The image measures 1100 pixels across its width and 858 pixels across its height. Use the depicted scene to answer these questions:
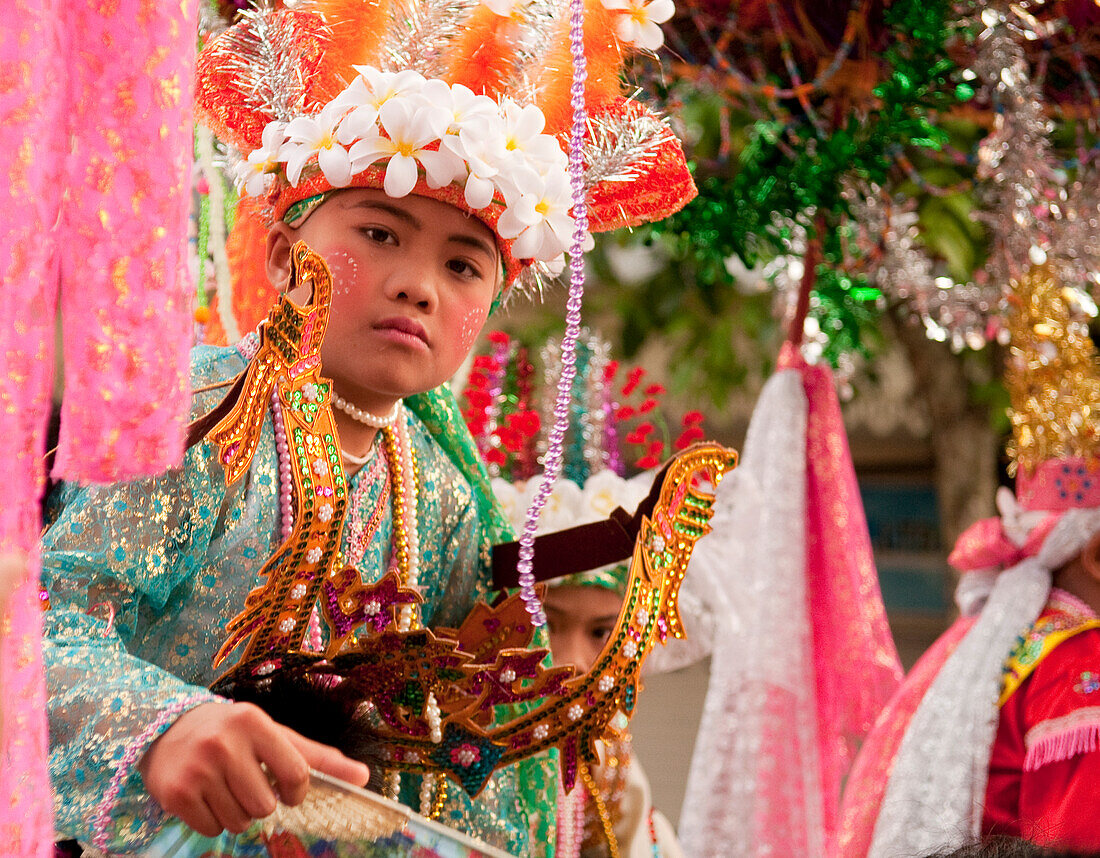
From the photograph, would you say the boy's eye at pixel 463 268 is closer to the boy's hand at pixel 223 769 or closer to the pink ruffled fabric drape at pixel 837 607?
the boy's hand at pixel 223 769


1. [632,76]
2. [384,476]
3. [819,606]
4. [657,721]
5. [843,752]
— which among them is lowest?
[657,721]

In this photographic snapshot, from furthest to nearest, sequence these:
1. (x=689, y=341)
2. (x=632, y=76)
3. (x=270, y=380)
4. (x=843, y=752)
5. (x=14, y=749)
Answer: (x=689, y=341), (x=843, y=752), (x=632, y=76), (x=270, y=380), (x=14, y=749)

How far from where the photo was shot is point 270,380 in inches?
35.6

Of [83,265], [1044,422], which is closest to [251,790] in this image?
[83,265]

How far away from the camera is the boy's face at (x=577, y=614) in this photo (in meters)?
1.46

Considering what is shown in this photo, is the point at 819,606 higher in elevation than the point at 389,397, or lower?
lower

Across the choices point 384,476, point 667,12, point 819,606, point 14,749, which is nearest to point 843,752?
point 819,606

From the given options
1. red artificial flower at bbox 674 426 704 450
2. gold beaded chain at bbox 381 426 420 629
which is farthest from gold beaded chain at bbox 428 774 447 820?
red artificial flower at bbox 674 426 704 450

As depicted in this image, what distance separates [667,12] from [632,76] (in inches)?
5.5

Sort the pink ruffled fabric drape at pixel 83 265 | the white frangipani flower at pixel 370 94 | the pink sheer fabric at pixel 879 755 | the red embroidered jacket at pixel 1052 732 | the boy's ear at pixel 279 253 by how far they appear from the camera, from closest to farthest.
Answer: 1. the pink ruffled fabric drape at pixel 83 265
2. the white frangipani flower at pixel 370 94
3. the boy's ear at pixel 279 253
4. the red embroidered jacket at pixel 1052 732
5. the pink sheer fabric at pixel 879 755

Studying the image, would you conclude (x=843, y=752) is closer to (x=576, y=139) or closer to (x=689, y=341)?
(x=576, y=139)

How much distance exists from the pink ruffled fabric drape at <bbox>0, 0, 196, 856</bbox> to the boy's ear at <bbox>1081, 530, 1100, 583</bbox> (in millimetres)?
1564

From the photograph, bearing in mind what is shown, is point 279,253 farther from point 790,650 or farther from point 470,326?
point 790,650

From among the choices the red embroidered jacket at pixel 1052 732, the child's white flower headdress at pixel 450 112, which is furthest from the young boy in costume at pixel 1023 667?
the child's white flower headdress at pixel 450 112
